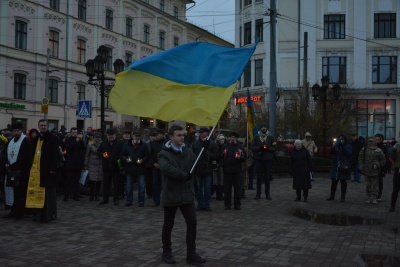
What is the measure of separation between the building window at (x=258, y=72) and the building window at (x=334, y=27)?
259 inches

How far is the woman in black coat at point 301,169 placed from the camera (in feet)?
42.3

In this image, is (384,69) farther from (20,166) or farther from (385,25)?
(20,166)

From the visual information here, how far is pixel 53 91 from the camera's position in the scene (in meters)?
39.4

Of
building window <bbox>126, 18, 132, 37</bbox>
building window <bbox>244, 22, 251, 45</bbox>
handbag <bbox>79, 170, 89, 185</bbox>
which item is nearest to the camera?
handbag <bbox>79, 170, 89, 185</bbox>

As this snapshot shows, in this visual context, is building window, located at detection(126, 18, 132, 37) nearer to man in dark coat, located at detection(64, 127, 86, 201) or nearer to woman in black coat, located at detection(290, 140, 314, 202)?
man in dark coat, located at detection(64, 127, 86, 201)

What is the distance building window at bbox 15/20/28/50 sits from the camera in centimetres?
3589

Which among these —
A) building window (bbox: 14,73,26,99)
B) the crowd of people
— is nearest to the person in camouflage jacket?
the crowd of people

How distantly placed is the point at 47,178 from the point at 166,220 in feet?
13.7

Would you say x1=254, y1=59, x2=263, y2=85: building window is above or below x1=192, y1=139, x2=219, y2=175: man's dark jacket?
above

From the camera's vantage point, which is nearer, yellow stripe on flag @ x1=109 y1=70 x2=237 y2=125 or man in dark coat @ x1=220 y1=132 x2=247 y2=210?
yellow stripe on flag @ x1=109 y1=70 x2=237 y2=125

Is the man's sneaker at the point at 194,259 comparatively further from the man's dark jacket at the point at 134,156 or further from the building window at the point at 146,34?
the building window at the point at 146,34

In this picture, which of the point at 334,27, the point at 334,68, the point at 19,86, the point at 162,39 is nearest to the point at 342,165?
the point at 19,86

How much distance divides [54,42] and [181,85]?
35279mm

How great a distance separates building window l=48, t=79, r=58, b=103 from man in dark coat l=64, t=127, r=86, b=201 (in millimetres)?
27380
